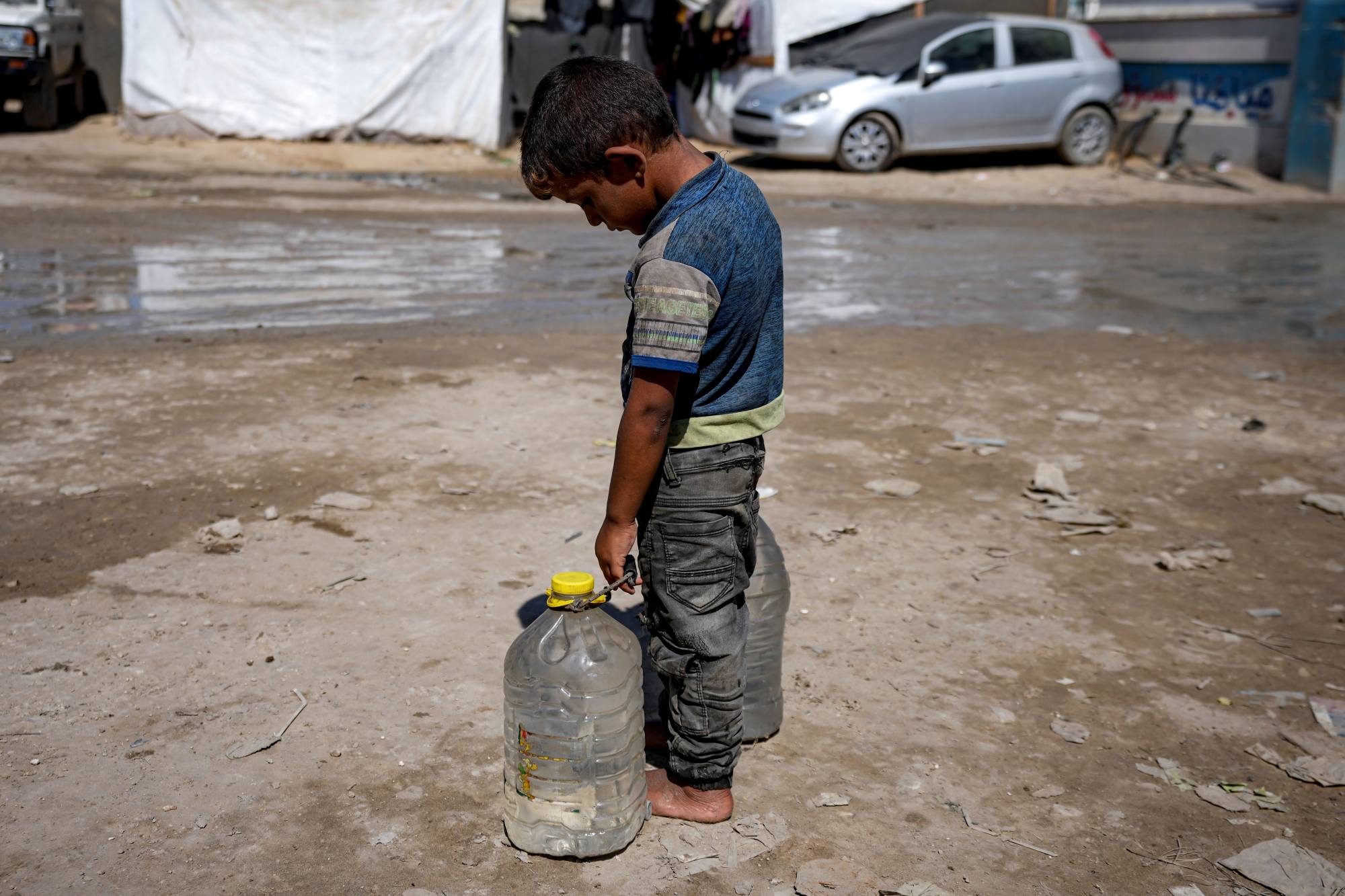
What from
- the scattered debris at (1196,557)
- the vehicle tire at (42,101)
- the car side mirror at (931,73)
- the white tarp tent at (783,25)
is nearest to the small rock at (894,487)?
the scattered debris at (1196,557)

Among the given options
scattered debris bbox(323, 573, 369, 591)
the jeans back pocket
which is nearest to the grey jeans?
→ the jeans back pocket

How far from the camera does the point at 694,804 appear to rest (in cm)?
286

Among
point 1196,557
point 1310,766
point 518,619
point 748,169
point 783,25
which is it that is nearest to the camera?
point 1310,766

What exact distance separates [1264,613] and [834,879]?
226 cm

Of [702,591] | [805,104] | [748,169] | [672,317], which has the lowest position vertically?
[702,591]

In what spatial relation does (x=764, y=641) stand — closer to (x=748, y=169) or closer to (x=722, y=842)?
(x=722, y=842)

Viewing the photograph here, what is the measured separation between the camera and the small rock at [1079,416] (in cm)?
612

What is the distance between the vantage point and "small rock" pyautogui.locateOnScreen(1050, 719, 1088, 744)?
329 centimetres

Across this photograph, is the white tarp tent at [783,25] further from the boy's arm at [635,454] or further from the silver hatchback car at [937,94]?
the boy's arm at [635,454]

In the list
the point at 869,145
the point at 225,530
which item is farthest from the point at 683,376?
the point at 869,145

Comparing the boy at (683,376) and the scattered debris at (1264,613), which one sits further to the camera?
the scattered debris at (1264,613)

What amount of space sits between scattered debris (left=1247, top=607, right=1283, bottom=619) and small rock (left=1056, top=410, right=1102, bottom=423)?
2.08 metres

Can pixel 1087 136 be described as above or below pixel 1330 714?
above

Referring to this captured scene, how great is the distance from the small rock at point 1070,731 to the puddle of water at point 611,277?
4.98 metres
